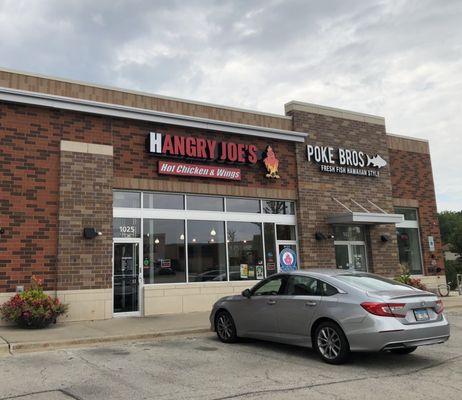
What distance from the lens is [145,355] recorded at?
8.45m

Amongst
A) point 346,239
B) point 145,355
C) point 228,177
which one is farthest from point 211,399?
point 346,239

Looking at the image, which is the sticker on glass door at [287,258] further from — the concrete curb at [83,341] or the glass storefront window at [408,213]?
the glass storefront window at [408,213]

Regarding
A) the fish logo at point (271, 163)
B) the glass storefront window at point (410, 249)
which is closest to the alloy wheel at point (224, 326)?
the fish logo at point (271, 163)

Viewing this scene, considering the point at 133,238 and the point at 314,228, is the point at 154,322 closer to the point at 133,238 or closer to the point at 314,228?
the point at 133,238

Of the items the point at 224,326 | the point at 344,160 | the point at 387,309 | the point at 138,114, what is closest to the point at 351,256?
the point at 344,160

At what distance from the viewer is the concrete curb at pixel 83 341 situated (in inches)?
351

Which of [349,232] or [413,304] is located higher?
[349,232]

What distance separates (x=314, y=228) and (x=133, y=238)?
6.45 meters

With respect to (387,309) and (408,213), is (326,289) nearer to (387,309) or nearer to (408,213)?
(387,309)

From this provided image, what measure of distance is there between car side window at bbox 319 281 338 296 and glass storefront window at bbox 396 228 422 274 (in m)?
12.7

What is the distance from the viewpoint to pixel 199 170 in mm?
14977

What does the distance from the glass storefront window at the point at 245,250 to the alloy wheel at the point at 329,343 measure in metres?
7.77

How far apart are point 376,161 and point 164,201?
29.7 ft

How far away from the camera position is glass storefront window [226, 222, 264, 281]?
15477 mm
